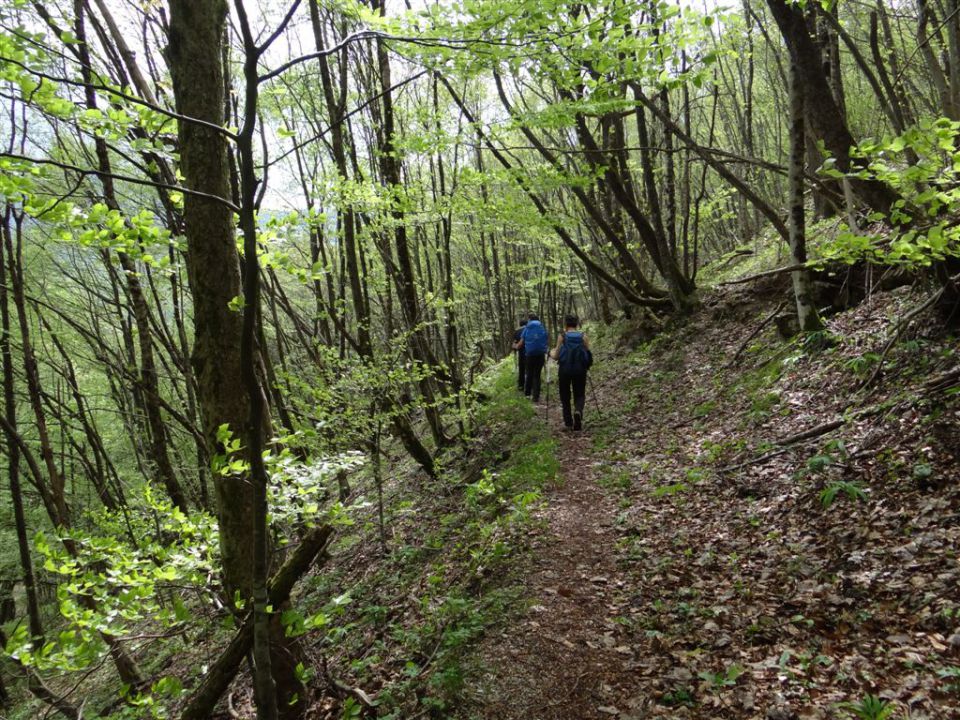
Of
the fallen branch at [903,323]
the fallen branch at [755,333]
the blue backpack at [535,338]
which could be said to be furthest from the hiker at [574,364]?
the fallen branch at [903,323]

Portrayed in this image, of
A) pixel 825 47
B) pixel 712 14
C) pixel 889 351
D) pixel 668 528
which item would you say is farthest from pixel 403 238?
pixel 825 47

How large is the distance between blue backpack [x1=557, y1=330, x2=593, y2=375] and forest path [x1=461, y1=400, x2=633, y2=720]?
158 inches

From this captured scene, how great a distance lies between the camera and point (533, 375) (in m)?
13.3

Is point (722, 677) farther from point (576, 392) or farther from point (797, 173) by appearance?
point (576, 392)

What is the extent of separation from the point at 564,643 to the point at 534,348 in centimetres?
866

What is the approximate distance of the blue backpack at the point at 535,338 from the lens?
1230 cm

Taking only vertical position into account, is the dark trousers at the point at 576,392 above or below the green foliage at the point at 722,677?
above

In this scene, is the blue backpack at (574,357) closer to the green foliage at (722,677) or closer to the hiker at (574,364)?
the hiker at (574,364)

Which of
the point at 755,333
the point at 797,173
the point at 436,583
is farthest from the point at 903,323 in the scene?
the point at 436,583

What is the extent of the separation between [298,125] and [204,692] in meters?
14.3

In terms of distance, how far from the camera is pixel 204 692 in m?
3.49

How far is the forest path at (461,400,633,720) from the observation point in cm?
382

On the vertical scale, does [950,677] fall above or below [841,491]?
below

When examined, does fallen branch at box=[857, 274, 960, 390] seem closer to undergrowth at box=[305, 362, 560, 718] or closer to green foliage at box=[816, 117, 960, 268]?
green foliage at box=[816, 117, 960, 268]
